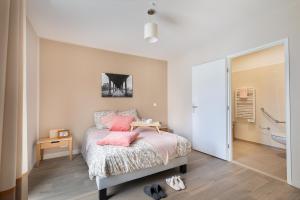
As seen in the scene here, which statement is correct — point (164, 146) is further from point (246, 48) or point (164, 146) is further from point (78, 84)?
point (78, 84)

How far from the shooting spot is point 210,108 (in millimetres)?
3203

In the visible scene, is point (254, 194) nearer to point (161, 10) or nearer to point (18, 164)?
point (18, 164)

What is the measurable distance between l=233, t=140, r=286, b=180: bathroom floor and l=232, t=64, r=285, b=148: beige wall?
1.07 ft

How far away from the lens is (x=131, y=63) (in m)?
4.03

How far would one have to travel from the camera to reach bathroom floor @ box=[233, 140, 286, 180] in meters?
2.48

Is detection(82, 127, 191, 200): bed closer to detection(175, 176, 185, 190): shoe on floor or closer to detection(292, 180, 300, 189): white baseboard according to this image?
detection(175, 176, 185, 190): shoe on floor

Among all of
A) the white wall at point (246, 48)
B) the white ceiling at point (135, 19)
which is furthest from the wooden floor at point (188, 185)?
the white ceiling at point (135, 19)

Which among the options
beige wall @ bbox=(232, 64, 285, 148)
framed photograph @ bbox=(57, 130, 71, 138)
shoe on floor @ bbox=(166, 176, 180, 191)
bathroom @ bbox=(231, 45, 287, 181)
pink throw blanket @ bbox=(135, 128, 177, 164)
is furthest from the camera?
beige wall @ bbox=(232, 64, 285, 148)

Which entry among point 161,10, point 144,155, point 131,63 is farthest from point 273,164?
point 131,63

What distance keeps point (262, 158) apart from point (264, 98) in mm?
1691

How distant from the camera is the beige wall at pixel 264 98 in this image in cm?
356

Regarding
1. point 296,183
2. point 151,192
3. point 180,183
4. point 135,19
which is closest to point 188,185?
point 180,183

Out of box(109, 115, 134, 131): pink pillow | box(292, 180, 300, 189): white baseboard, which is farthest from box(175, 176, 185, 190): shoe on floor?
box(292, 180, 300, 189): white baseboard

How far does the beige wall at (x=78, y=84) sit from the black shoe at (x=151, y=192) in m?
2.12
